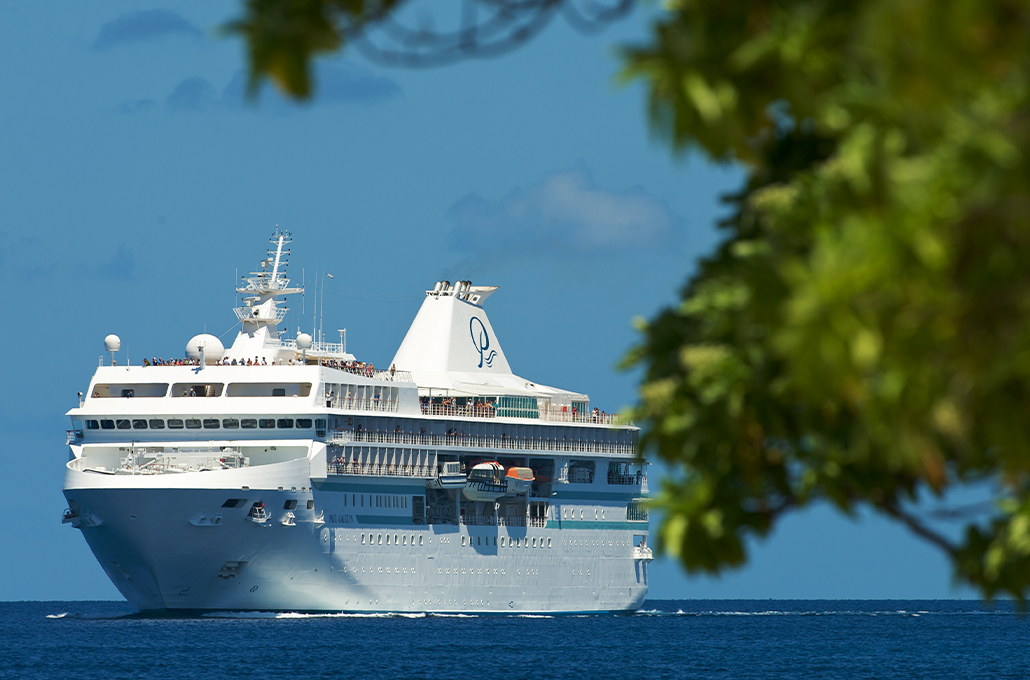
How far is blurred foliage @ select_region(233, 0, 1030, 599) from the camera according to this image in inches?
191

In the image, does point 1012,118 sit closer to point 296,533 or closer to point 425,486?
point 296,533

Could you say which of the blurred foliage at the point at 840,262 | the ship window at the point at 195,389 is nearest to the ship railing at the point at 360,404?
the ship window at the point at 195,389

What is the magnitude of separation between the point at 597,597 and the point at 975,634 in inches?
1232

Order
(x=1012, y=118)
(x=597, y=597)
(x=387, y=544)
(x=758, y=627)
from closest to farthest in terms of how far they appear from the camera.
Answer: (x=1012, y=118)
(x=387, y=544)
(x=597, y=597)
(x=758, y=627)

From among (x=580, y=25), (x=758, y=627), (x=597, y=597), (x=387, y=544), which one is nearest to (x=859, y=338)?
(x=580, y=25)

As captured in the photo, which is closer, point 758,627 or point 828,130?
point 828,130

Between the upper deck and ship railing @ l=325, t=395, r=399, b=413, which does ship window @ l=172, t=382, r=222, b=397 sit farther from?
ship railing @ l=325, t=395, r=399, b=413

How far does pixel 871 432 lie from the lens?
5320 millimetres

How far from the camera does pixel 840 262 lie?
16.2 ft

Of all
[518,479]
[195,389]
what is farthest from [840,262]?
[518,479]

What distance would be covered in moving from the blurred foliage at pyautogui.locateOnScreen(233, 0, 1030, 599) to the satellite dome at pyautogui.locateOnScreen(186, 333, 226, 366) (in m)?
60.0

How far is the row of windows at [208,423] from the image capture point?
206 ft

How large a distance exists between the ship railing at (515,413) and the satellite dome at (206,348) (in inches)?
385

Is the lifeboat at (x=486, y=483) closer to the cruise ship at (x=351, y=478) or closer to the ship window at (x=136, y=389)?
the cruise ship at (x=351, y=478)
